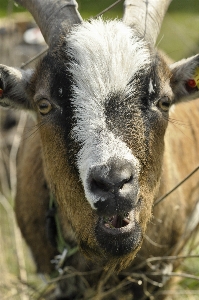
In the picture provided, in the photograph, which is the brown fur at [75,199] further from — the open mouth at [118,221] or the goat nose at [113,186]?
the goat nose at [113,186]

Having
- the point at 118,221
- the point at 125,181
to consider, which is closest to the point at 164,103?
the point at 125,181

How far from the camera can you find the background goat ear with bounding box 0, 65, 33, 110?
473 cm

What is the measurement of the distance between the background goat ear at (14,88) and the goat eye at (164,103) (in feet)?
4.04

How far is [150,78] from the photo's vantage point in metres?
4.20

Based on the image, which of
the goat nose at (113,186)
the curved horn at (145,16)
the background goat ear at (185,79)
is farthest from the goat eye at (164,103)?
the goat nose at (113,186)

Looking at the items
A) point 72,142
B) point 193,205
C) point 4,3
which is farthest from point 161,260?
point 4,3

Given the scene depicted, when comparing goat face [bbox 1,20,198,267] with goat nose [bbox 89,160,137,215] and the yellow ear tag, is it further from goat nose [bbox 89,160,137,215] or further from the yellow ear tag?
the yellow ear tag

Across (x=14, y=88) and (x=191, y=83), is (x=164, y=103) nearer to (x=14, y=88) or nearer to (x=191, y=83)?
(x=191, y=83)

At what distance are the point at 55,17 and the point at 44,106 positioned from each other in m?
0.85

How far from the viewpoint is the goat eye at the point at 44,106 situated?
4309 millimetres

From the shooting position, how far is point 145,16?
4.70 meters

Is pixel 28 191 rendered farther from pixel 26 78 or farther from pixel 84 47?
pixel 84 47

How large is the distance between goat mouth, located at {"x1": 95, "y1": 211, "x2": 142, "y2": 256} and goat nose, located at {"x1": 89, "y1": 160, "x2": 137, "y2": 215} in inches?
4.6

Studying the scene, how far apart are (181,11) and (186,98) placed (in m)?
6.25
